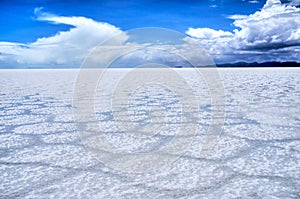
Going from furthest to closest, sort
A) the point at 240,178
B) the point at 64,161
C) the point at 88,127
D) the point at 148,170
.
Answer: the point at 88,127
the point at 64,161
the point at 148,170
the point at 240,178

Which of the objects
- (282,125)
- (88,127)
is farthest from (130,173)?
(282,125)

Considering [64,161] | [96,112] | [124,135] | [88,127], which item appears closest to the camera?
[64,161]

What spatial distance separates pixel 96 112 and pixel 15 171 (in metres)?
1.56

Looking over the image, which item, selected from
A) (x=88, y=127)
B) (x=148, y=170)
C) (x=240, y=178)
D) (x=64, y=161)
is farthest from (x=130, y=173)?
(x=88, y=127)

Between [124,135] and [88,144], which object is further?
[124,135]

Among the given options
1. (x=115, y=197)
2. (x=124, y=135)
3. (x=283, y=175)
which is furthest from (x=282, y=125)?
(x=115, y=197)

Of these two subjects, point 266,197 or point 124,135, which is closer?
point 266,197

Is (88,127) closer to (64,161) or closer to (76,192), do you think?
(64,161)

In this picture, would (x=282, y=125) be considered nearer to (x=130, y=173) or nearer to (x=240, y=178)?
(x=240, y=178)

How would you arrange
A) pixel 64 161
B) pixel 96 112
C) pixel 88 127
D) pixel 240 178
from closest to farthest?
pixel 240 178 → pixel 64 161 → pixel 88 127 → pixel 96 112

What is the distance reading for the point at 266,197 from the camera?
3.52 ft

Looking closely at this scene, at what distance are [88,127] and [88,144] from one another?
0.46 m

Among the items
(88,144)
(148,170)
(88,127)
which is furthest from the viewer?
(88,127)

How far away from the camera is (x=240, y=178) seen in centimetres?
124
